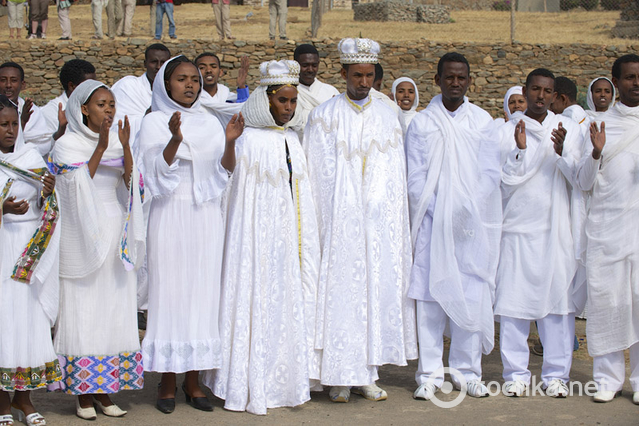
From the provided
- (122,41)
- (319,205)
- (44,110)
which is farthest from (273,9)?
(319,205)

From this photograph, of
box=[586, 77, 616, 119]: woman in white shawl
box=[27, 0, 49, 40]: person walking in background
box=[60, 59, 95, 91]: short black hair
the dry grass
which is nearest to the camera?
box=[60, 59, 95, 91]: short black hair

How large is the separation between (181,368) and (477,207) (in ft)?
8.03

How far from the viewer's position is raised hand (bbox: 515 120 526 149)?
5.82 meters

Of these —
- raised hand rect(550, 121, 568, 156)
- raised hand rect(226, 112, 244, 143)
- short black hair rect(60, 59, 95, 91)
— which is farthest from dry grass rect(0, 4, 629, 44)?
raised hand rect(226, 112, 244, 143)

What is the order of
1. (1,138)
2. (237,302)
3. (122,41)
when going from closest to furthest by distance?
(1,138) < (237,302) < (122,41)

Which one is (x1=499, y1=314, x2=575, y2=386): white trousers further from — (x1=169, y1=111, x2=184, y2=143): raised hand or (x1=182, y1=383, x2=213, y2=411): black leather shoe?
(x1=169, y1=111, x2=184, y2=143): raised hand

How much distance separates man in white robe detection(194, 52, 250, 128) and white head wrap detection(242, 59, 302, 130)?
58cm

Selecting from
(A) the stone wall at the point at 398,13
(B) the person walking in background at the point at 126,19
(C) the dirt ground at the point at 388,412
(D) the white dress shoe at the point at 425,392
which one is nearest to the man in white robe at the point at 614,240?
(C) the dirt ground at the point at 388,412

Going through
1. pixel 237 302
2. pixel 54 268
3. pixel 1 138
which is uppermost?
pixel 1 138

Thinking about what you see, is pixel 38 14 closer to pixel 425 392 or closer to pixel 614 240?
pixel 425 392

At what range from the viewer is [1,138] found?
16.6 ft

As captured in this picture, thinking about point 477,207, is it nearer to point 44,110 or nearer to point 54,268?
point 54,268

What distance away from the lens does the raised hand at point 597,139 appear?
5617mm

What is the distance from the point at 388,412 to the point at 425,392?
1.31 ft
